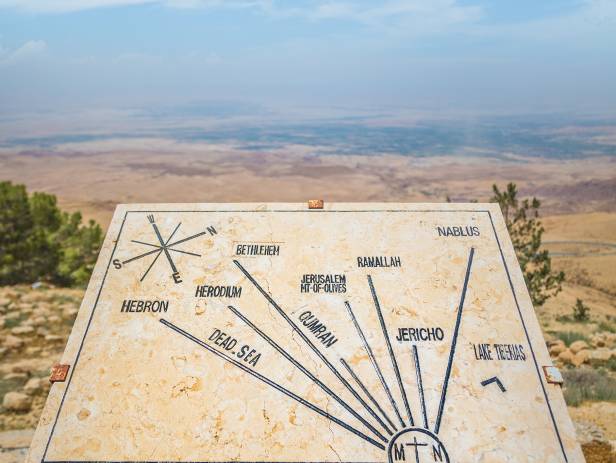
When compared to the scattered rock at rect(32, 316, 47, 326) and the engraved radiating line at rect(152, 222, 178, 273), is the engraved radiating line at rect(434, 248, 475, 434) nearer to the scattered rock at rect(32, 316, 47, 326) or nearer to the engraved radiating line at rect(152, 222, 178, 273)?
the engraved radiating line at rect(152, 222, 178, 273)

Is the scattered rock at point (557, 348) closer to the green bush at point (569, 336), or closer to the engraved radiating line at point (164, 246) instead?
the green bush at point (569, 336)

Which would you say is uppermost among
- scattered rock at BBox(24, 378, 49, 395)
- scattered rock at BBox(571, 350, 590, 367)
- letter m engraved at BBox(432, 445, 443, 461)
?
scattered rock at BBox(571, 350, 590, 367)

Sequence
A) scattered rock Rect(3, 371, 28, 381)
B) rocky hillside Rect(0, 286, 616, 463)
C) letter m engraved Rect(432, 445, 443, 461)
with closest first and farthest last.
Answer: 1. letter m engraved Rect(432, 445, 443, 461)
2. rocky hillside Rect(0, 286, 616, 463)
3. scattered rock Rect(3, 371, 28, 381)

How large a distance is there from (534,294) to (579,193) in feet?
90.7

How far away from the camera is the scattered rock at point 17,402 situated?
5.54m

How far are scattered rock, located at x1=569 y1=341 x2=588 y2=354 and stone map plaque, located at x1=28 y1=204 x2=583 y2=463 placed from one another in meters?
4.01

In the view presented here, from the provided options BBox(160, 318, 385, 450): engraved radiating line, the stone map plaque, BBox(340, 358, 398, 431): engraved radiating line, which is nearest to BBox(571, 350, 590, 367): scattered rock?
the stone map plaque

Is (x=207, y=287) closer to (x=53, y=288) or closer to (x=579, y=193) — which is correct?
(x=53, y=288)

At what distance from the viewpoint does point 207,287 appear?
12.6 ft

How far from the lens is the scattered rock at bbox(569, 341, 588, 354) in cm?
697

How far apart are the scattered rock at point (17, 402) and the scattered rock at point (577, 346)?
24.8 feet

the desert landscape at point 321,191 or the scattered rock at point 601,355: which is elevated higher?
the desert landscape at point 321,191

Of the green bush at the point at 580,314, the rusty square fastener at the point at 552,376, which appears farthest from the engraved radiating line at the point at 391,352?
the green bush at the point at 580,314

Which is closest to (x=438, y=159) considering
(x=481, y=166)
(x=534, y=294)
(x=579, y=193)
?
(x=481, y=166)
